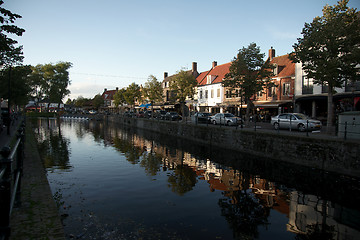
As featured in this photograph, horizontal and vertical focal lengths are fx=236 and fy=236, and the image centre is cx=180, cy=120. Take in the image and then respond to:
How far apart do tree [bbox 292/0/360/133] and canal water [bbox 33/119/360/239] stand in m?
6.55

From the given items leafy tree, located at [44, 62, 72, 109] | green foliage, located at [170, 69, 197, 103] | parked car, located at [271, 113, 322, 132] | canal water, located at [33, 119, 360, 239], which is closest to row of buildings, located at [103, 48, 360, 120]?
parked car, located at [271, 113, 322, 132]

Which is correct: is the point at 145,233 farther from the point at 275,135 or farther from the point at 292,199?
the point at 275,135

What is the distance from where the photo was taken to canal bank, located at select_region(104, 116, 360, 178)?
11523mm

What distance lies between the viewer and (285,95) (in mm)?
32312

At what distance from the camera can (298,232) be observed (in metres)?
6.46

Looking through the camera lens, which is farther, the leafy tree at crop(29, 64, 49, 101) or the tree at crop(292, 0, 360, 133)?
the leafy tree at crop(29, 64, 49, 101)

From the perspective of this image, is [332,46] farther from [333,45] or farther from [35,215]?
[35,215]

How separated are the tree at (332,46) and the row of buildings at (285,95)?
1601mm

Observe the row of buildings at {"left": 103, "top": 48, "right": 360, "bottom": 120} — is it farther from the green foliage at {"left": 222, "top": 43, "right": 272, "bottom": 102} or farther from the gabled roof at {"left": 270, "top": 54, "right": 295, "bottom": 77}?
the green foliage at {"left": 222, "top": 43, "right": 272, "bottom": 102}

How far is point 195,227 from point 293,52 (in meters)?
14.8

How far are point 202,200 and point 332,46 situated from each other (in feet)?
44.1

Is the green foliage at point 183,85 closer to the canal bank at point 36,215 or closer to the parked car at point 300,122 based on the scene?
the parked car at point 300,122

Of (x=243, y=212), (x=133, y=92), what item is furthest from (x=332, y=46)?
(x=133, y=92)

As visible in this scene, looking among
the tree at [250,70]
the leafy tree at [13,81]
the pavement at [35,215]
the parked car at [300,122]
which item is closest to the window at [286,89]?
the tree at [250,70]
